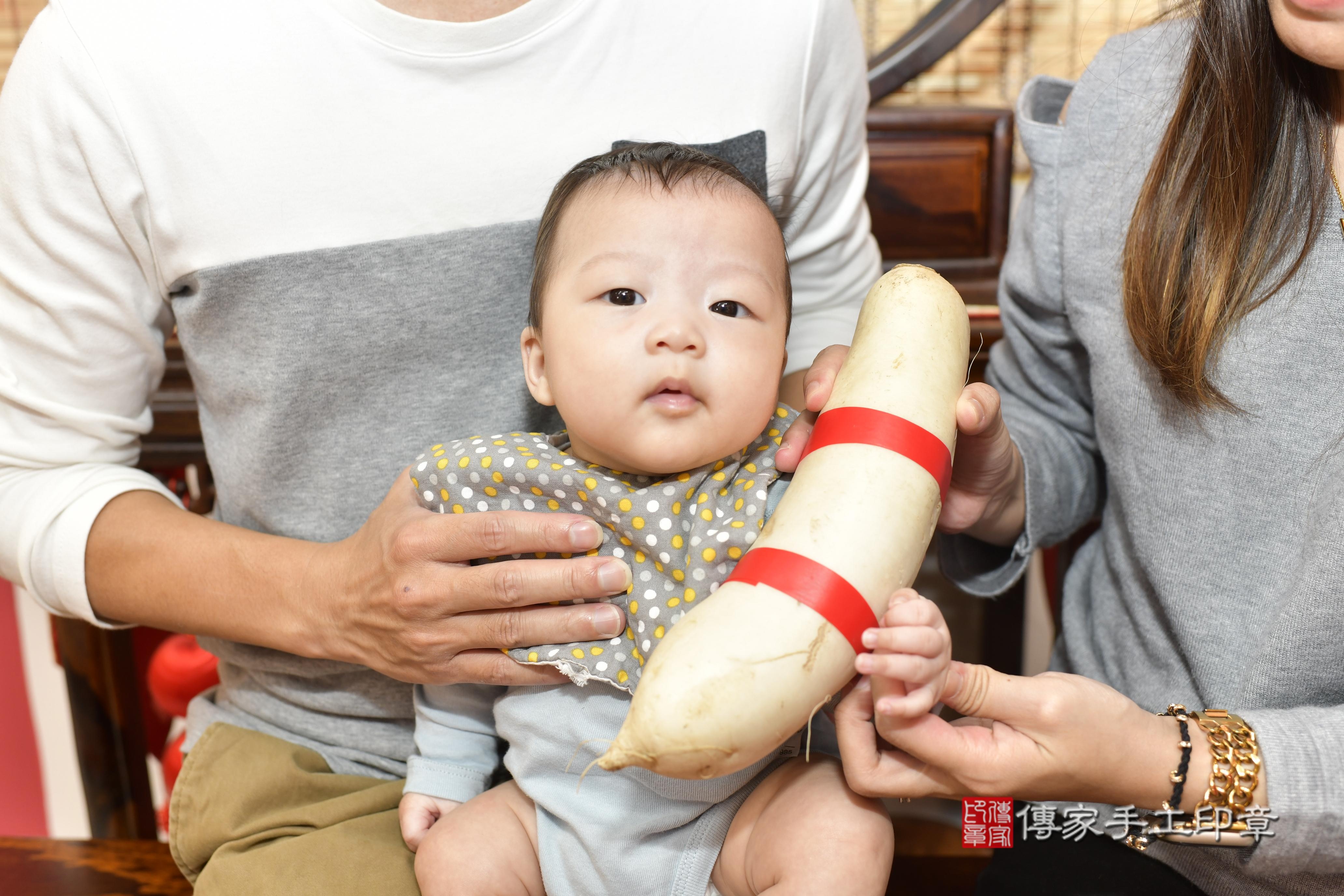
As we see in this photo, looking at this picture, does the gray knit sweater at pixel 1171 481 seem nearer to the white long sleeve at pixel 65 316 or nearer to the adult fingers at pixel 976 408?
the adult fingers at pixel 976 408

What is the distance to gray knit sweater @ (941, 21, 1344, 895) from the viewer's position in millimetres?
923

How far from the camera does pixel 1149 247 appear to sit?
1032 millimetres

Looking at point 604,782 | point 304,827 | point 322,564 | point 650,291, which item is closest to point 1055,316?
point 650,291

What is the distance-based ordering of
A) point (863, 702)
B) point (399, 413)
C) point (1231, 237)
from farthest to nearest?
point (399, 413), point (1231, 237), point (863, 702)

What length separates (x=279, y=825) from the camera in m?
1.06

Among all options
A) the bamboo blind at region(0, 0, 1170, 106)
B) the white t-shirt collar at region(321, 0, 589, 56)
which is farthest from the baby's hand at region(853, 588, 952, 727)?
the bamboo blind at region(0, 0, 1170, 106)

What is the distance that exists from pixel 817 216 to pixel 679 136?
0.23 m

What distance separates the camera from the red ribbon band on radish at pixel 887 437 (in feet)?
2.68

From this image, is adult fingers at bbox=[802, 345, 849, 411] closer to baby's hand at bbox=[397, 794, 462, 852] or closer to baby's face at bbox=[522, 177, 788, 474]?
baby's face at bbox=[522, 177, 788, 474]

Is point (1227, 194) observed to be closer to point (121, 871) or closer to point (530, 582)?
point (530, 582)

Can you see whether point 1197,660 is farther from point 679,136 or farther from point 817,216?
point 679,136

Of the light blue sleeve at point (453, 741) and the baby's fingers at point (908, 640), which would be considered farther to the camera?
the light blue sleeve at point (453, 741)

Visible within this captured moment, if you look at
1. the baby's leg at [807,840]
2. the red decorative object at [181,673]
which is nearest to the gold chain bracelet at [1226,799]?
the baby's leg at [807,840]

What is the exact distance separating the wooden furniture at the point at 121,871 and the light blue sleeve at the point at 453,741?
381 millimetres
